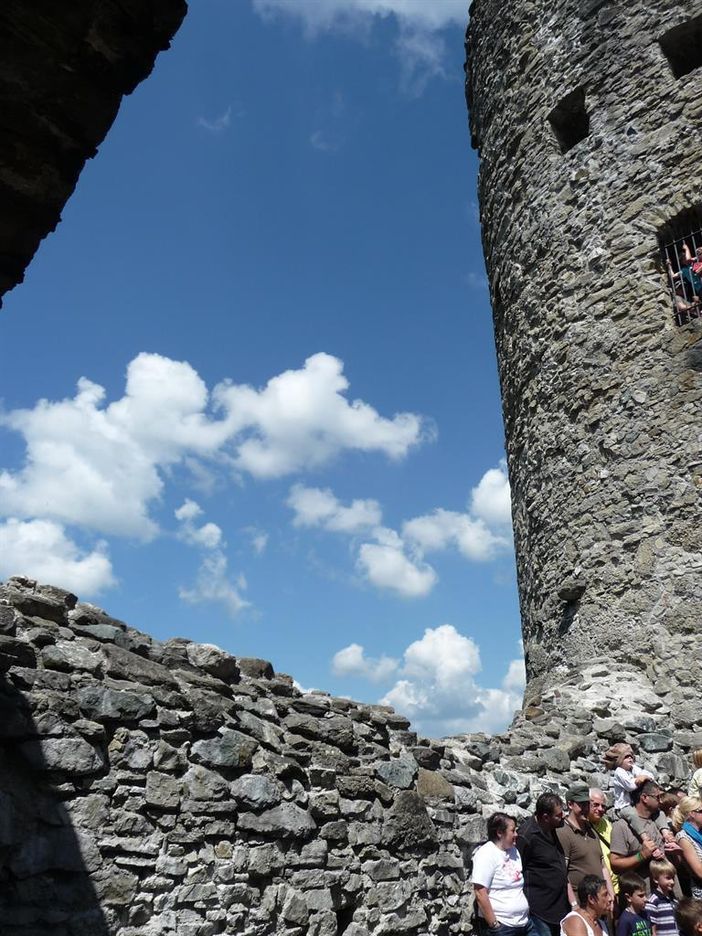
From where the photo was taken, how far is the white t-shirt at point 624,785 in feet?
19.5

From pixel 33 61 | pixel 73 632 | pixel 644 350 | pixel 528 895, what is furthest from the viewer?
pixel 644 350

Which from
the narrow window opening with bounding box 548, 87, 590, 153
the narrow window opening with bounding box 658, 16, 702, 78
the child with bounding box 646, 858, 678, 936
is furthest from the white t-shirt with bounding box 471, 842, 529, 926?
the narrow window opening with bounding box 658, 16, 702, 78

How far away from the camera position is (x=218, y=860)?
391cm

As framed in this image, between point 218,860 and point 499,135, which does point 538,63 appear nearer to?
point 499,135

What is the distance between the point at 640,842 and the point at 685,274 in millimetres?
5138

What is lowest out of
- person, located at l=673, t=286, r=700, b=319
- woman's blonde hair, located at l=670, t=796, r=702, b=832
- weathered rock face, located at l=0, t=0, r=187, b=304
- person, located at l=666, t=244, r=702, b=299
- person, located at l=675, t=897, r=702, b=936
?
person, located at l=675, t=897, r=702, b=936

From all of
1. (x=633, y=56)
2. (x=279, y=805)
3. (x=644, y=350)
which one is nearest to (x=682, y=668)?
(x=644, y=350)

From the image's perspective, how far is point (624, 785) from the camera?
235 inches

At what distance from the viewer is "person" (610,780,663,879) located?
5.02 m

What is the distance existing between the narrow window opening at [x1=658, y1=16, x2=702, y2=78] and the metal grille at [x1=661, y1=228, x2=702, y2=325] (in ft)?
5.91

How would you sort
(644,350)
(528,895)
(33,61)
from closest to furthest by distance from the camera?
1. (33,61)
2. (528,895)
3. (644,350)

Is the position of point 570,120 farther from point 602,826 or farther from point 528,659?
point 602,826

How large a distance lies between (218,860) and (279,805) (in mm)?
451

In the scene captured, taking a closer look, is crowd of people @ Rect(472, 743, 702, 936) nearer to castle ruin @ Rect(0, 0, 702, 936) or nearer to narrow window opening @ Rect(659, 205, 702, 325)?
castle ruin @ Rect(0, 0, 702, 936)
